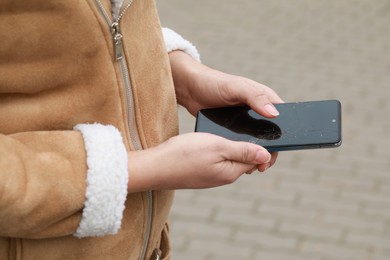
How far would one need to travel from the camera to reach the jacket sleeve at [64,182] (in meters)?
1.52

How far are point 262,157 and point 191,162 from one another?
0.16 metres

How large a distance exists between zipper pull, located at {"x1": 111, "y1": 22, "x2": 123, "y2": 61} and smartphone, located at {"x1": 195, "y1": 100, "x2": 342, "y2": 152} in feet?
1.06

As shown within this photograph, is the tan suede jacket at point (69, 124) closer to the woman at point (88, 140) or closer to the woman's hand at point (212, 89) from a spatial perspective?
the woman at point (88, 140)

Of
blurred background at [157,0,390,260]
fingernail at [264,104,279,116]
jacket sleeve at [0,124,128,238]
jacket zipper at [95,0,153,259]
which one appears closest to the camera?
jacket sleeve at [0,124,128,238]

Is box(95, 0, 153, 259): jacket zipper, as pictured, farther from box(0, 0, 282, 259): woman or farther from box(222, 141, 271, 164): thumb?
box(222, 141, 271, 164): thumb

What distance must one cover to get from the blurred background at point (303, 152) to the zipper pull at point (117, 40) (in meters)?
2.39

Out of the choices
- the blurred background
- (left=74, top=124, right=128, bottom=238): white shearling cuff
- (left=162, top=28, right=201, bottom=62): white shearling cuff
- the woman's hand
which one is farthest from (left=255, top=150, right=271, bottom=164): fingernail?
the blurred background

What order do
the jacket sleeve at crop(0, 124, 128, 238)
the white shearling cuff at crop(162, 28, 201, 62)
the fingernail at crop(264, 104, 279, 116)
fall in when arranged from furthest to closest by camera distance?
the white shearling cuff at crop(162, 28, 201, 62)
the fingernail at crop(264, 104, 279, 116)
the jacket sleeve at crop(0, 124, 128, 238)

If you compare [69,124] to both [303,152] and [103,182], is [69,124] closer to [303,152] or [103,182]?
[103,182]

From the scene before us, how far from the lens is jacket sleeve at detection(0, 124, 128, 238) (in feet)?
4.98

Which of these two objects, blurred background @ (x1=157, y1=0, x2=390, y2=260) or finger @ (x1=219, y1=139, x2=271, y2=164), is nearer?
finger @ (x1=219, y1=139, x2=271, y2=164)

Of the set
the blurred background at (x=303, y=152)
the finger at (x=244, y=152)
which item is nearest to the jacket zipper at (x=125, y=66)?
the finger at (x=244, y=152)

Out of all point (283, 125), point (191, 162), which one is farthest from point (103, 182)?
point (283, 125)

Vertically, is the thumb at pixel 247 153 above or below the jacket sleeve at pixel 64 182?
above
